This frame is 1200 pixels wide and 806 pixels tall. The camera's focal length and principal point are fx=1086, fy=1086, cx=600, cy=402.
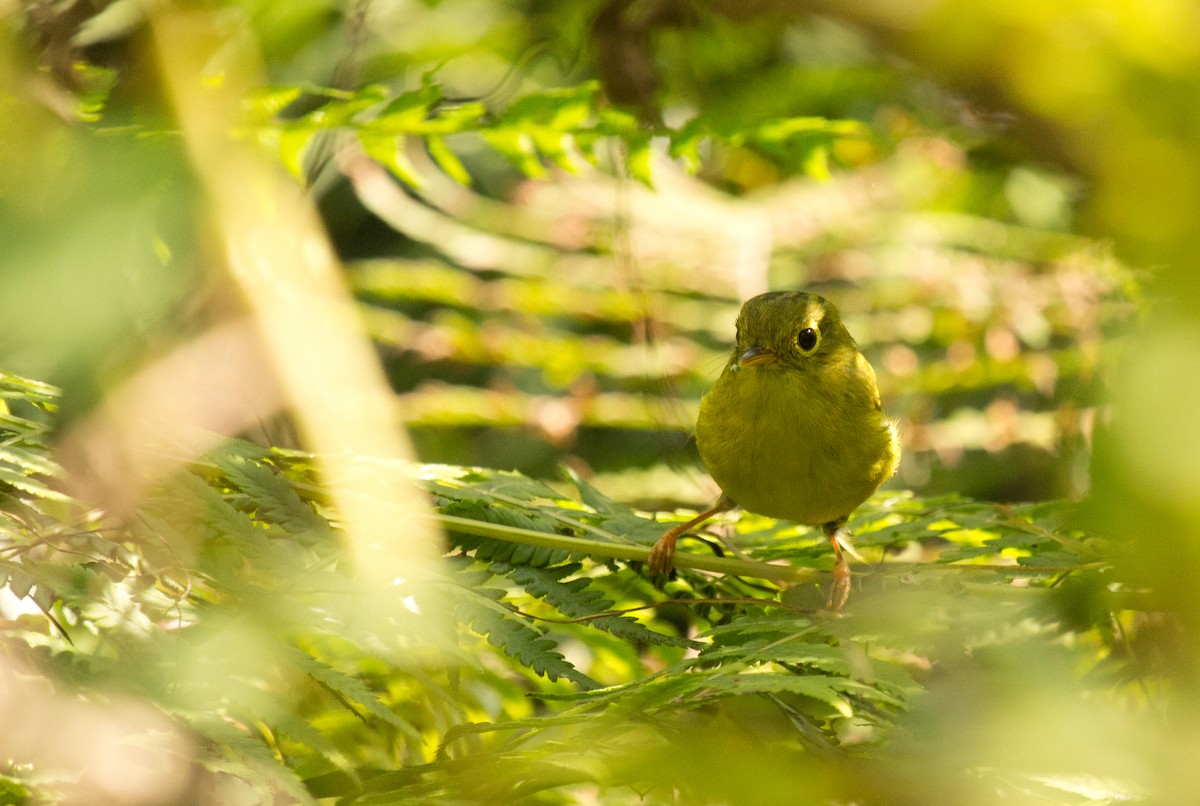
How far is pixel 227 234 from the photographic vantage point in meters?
2.21

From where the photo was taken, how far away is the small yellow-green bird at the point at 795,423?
245cm

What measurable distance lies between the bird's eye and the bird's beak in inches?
2.9

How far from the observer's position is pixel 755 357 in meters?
2.64

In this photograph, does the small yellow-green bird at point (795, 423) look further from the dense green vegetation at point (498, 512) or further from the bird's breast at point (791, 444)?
the dense green vegetation at point (498, 512)

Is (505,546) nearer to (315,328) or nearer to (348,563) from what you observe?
(348,563)

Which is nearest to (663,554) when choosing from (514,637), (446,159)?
(514,637)

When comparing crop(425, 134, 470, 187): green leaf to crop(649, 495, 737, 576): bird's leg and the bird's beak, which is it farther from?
crop(649, 495, 737, 576): bird's leg

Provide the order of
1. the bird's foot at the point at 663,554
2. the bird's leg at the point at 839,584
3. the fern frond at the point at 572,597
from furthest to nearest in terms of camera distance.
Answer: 1. the bird's foot at the point at 663,554
2. the bird's leg at the point at 839,584
3. the fern frond at the point at 572,597

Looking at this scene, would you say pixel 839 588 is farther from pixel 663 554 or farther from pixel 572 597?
pixel 572 597

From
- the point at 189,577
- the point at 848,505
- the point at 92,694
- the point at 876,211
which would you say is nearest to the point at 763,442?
the point at 848,505

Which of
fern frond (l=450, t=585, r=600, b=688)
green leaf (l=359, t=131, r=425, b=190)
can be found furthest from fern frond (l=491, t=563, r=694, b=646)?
green leaf (l=359, t=131, r=425, b=190)

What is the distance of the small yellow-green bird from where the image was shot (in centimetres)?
245

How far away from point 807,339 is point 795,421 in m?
0.27

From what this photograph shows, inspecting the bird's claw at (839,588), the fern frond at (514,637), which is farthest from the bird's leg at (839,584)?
the fern frond at (514,637)
